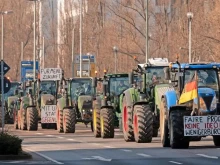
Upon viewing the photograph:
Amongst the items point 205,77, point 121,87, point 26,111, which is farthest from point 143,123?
point 26,111

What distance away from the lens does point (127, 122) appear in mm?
34188

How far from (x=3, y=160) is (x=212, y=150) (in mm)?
Answer: 6076

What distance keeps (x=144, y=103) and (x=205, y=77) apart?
344 centimetres

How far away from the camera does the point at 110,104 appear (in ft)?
127

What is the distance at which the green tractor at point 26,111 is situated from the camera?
48062mm

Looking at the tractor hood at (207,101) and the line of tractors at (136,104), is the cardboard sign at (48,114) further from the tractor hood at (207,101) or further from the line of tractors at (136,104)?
the tractor hood at (207,101)

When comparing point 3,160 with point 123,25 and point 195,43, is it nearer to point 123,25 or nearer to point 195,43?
point 195,43

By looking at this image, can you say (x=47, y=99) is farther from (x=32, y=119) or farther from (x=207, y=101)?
(x=207, y=101)

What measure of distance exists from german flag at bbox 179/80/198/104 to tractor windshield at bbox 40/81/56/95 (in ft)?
72.0

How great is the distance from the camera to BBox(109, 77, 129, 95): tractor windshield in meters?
39.8

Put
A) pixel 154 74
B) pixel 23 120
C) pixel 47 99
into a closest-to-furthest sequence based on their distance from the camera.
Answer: pixel 154 74 → pixel 47 99 → pixel 23 120

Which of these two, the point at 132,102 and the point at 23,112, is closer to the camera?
the point at 132,102

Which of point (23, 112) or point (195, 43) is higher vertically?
point (195, 43)

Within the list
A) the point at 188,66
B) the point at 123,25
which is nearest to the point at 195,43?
the point at 123,25
